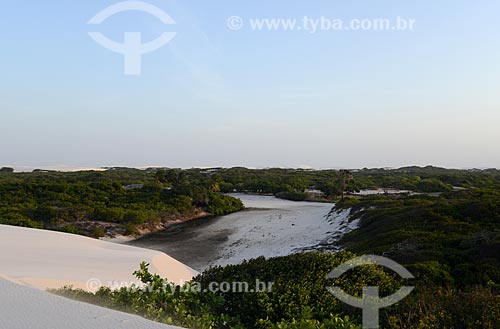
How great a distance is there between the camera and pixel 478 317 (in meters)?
4.56

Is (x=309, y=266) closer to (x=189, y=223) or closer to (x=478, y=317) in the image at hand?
(x=478, y=317)

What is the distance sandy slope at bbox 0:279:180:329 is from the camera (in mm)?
3100

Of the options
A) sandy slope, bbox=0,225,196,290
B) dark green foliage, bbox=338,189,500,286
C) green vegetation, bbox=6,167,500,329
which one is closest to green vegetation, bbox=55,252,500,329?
green vegetation, bbox=6,167,500,329

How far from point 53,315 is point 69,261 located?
18.2ft

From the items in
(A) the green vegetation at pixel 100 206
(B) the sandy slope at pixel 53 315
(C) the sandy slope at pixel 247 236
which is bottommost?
(C) the sandy slope at pixel 247 236

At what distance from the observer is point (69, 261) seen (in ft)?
27.6

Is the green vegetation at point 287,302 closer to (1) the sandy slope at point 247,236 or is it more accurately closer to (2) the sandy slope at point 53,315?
(2) the sandy slope at point 53,315

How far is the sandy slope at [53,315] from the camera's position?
310 centimetres

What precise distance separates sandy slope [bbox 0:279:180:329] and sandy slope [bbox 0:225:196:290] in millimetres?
1888

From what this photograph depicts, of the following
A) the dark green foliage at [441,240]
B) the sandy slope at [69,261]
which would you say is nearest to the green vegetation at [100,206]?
the sandy slope at [69,261]

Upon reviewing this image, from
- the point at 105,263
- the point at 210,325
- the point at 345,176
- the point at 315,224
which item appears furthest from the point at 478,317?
the point at 345,176

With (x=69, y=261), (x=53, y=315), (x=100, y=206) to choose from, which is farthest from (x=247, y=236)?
(x=53, y=315)

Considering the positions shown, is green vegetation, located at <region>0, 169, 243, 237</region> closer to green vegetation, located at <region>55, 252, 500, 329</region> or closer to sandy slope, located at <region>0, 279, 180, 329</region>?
green vegetation, located at <region>55, 252, 500, 329</region>

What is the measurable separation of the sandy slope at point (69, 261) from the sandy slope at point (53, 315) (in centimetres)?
189
